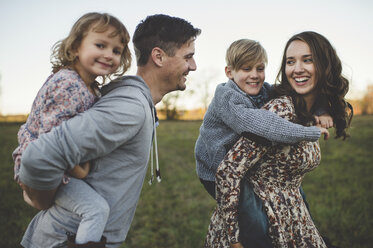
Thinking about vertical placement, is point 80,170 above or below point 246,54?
below

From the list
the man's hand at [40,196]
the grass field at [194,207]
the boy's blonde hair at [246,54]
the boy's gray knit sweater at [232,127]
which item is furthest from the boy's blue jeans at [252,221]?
the grass field at [194,207]

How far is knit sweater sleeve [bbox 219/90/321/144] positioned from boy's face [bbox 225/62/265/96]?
377 millimetres

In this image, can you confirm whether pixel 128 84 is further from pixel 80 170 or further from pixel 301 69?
pixel 301 69

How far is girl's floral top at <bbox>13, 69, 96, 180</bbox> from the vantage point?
4.68ft

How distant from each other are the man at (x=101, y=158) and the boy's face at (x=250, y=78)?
101cm

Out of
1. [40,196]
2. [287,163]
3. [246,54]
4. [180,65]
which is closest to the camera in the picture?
[40,196]

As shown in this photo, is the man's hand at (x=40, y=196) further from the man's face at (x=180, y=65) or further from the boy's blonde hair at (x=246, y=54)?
the boy's blonde hair at (x=246, y=54)

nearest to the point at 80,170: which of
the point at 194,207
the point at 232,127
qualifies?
the point at 232,127

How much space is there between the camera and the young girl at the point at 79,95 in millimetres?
1450

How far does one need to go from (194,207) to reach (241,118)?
179 inches

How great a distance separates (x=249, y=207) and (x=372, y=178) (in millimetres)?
7428

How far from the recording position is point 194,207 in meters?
6.09

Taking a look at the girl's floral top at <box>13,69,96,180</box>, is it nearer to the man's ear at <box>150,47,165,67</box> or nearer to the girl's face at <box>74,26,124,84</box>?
the girl's face at <box>74,26,124,84</box>

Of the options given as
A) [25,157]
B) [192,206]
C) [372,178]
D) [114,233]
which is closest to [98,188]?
[114,233]
